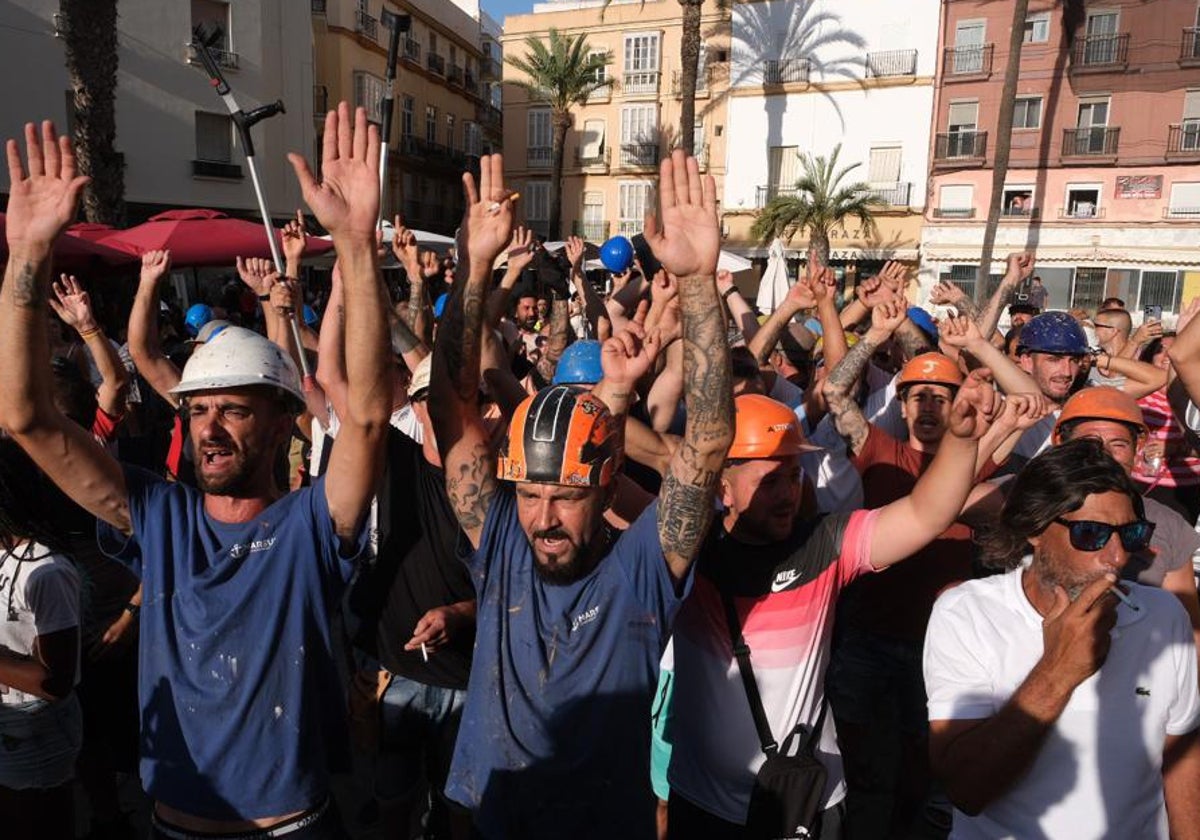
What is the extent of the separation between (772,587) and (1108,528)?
3.03 ft

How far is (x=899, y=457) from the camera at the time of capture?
4.10 meters

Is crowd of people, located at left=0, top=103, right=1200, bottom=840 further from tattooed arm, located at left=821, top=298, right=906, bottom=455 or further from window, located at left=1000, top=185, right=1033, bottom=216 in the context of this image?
window, located at left=1000, top=185, right=1033, bottom=216

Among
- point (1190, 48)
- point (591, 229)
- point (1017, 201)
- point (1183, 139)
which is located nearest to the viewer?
point (1190, 48)

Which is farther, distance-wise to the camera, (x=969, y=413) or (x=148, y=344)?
(x=148, y=344)

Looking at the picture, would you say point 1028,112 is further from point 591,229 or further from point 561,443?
point 561,443

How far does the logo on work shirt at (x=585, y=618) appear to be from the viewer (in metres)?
2.30

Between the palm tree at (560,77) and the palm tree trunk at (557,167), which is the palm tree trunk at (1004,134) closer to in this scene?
the palm tree at (560,77)

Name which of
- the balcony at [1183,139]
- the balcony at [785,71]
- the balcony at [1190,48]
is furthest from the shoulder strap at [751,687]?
the balcony at [1190,48]

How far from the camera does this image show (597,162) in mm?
39719

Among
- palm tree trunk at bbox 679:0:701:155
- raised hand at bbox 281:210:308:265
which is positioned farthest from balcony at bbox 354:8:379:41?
raised hand at bbox 281:210:308:265

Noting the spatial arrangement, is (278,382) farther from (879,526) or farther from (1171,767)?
(1171,767)

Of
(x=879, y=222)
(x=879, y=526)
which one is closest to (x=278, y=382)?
(x=879, y=526)

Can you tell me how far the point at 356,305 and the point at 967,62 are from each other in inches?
1362

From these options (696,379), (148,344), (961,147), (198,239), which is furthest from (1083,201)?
(696,379)
